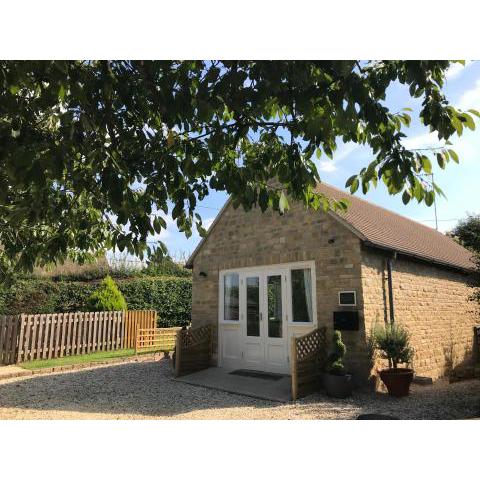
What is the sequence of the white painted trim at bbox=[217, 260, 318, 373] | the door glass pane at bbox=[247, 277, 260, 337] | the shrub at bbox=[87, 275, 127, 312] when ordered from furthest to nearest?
the shrub at bbox=[87, 275, 127, 312]
the door glass pane at bbox=[247, 277, 260, 337]
the white painted trim at bbox=[217, 260, 318, 373]

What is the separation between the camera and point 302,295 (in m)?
9.33

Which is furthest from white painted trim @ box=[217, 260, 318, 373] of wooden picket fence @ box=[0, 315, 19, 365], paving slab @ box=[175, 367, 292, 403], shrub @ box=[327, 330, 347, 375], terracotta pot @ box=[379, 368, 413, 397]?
wooden picket fence @ box=[0, 315, 19, 365]

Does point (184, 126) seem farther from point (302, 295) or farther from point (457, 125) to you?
point (302, 295)

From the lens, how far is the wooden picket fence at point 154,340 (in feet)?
48.9

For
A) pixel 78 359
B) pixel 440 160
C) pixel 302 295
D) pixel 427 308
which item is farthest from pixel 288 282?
pixel 78 359

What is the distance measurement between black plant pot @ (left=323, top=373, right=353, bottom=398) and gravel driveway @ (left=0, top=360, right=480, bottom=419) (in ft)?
0.57

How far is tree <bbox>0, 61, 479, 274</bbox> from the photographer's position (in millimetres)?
2879

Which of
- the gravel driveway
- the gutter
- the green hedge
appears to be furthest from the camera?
the green hedge

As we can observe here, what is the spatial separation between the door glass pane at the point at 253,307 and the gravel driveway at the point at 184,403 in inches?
83.2

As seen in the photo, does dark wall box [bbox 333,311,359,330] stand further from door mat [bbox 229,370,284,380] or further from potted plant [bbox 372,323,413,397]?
door mat [bbox 229,370,284,380]
